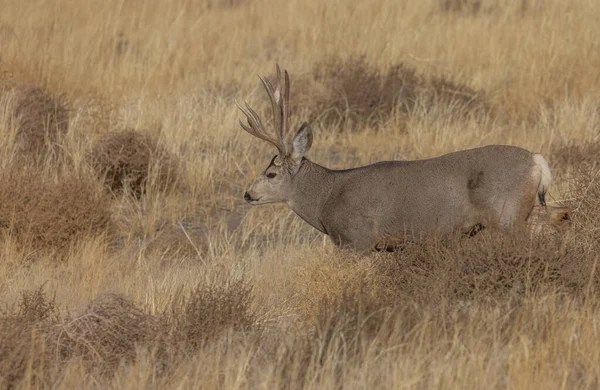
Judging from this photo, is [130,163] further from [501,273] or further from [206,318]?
[501,273]

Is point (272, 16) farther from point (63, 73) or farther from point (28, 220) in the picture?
point (28, 220)

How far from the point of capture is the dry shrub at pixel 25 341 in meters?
5.01

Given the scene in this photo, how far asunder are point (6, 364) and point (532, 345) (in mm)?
2541

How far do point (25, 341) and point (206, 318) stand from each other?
1014 mm

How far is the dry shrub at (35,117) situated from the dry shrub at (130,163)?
1.93 feet

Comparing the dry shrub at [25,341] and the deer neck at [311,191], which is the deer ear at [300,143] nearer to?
the deer neck at [311,191]

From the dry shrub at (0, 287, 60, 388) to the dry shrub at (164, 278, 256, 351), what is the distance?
67 centimetres

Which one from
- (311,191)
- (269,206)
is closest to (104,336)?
(311,191)

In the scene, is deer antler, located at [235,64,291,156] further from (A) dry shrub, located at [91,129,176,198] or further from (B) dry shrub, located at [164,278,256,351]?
(A) dry shrub, located at [91,129,176,198]

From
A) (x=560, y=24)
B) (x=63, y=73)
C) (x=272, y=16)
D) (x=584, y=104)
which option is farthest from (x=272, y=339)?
(x=272, y=16)

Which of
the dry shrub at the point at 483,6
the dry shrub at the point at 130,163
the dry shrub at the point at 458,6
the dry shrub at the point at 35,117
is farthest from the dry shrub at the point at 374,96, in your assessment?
the dry shrub at the point at 458,6

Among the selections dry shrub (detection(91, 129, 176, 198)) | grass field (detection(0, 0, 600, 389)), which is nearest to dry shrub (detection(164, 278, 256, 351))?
grass field (detection(0, 0, 600, 389))

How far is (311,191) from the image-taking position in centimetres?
826

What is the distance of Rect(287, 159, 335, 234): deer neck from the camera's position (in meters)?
8.19
